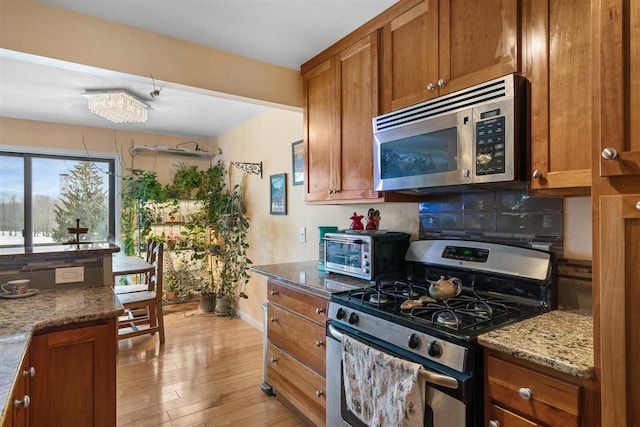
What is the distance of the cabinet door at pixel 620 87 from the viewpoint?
0.85 m

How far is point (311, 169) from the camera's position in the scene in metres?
2.55

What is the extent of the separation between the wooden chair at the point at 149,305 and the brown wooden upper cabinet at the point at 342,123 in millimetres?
1927

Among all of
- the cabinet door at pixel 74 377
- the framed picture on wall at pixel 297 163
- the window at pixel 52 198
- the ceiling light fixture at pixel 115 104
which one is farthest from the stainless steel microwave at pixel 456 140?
the window at pixel 52 198

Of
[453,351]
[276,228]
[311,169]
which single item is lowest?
[453,351]

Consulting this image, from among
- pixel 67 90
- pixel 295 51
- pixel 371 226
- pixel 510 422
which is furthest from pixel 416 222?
pixel 67 90

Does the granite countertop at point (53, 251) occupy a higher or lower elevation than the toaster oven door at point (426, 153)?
lower

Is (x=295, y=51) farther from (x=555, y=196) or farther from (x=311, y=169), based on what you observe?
(x=555, y=196)

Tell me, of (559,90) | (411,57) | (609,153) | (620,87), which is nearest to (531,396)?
(609,153)

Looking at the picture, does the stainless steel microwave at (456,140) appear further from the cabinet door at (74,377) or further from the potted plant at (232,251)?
the potted plant at (232,251)

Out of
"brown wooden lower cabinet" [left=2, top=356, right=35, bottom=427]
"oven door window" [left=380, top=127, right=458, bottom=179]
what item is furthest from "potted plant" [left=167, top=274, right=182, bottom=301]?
"oven door window" [left=380, top=127, right=458, bottom=179]

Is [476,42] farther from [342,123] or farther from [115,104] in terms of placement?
[115,104]

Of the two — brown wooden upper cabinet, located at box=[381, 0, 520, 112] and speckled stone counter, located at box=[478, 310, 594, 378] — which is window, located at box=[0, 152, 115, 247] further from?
speckled stone counter, located at box=[478, 310, 594, 378]

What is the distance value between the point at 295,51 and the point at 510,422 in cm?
229

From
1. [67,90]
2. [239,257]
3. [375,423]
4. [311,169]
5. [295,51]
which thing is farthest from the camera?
[239,257]
